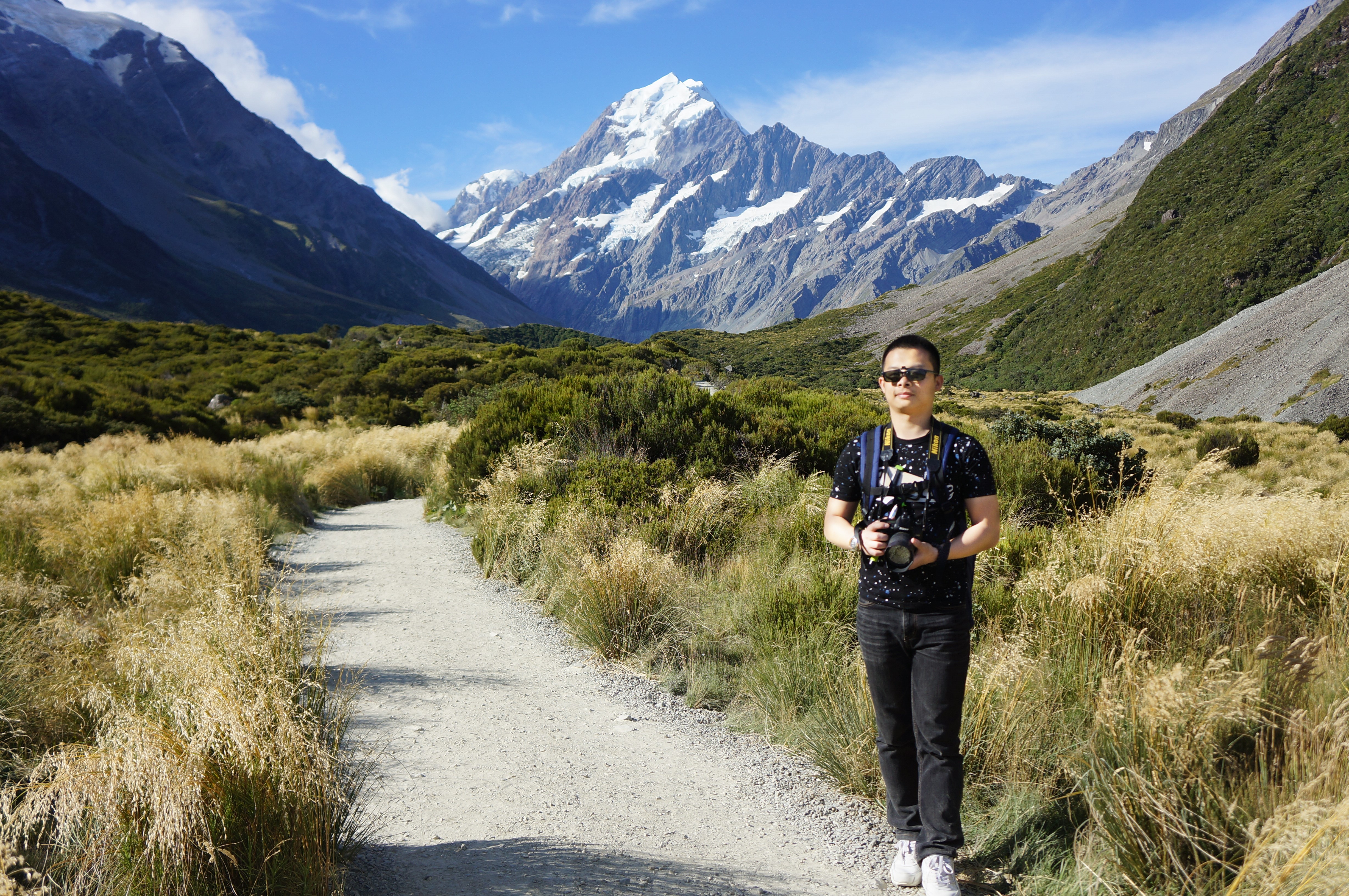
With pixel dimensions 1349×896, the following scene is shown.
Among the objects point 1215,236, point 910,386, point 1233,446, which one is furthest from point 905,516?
point 1215,236

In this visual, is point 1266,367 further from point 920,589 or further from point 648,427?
point 920,589

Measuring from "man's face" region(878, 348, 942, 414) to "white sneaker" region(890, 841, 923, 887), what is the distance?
163 cm

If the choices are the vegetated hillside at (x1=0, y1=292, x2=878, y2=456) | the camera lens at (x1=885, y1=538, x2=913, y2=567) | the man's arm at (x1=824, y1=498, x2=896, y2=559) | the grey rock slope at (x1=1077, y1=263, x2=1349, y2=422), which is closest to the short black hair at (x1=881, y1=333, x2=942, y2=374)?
the man's arm at (x1=824, y1=498, x2=896, y2=559)

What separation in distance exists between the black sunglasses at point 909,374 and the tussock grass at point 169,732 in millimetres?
2355

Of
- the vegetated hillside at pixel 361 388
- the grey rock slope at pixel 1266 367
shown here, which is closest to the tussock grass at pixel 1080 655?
the vegetated hillside at pixel 361 388

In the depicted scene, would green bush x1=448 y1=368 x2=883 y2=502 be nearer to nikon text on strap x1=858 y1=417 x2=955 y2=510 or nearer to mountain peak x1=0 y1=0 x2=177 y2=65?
nikon text on strap x1=858 y1=417 x2=955 y2=510

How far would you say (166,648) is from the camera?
9.16 ft

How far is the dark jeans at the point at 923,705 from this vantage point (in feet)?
7.87

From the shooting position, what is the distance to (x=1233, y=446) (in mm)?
20094

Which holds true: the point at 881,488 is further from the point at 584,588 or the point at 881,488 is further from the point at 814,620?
the point at 584,588

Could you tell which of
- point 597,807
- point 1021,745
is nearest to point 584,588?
point 597,807

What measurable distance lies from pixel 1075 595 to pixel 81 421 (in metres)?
21.3

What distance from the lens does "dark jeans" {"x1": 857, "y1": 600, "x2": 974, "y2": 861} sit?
2.40m

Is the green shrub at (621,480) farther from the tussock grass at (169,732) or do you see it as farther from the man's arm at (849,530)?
the man's arm at (849,530)
